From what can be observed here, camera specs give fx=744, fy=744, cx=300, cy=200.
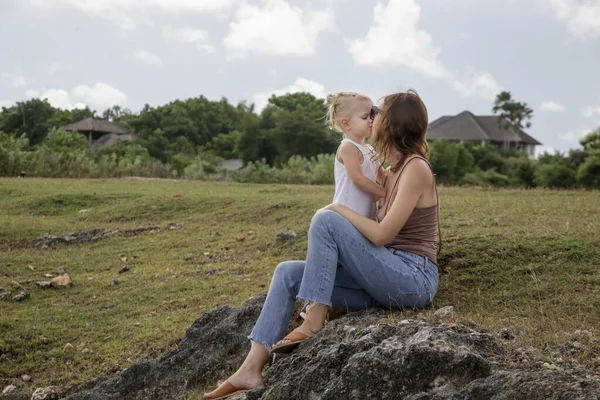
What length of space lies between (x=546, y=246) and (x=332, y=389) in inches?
162

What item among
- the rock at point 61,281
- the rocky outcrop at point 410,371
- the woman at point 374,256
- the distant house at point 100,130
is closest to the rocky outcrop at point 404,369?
the rocky outcrop at point 410,371

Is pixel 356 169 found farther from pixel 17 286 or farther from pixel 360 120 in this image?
pixel 17 286

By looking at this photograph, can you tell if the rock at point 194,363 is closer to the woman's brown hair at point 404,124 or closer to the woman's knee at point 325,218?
the woman's knee at point 325,218

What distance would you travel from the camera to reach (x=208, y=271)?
9812 mm

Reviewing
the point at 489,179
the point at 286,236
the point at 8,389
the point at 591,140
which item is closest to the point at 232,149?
the point at 489,179

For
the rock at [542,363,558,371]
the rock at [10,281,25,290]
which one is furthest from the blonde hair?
the rock at [10,281,25,290]

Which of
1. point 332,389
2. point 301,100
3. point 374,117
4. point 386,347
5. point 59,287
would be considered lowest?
point 59,287

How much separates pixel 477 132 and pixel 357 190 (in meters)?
56.0

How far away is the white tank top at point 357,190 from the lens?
4.91m

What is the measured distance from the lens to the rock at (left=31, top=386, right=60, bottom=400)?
20.7 feet

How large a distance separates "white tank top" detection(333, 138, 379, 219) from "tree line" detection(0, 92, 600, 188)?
4.86 m

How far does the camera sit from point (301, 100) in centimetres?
6356

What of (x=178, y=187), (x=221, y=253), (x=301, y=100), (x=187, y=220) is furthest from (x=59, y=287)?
(x=301, y=100)

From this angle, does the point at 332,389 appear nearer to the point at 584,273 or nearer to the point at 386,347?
the point at 386,347
